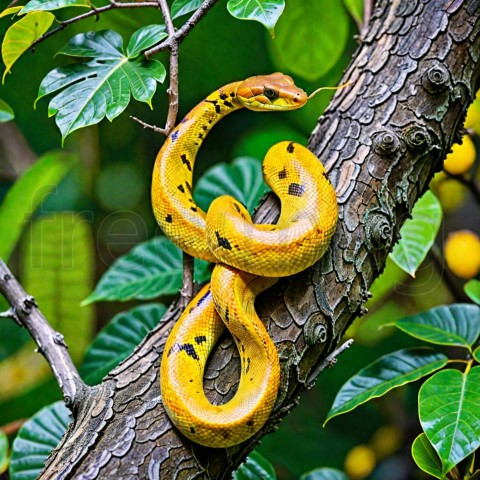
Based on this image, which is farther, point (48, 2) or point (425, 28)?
point (425, 28)

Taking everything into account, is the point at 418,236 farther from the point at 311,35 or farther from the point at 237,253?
the point at 311,35

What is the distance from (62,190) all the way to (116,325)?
3.64 ft

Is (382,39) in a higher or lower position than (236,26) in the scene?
higher

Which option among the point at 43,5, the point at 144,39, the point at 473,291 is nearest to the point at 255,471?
the point at 473,291

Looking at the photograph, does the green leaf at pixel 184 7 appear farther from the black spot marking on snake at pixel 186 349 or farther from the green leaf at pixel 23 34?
the black spot marking on snake at pixel 186 349

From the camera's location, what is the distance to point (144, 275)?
75.0 inches

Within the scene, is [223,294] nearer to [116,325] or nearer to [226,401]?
[226,401]

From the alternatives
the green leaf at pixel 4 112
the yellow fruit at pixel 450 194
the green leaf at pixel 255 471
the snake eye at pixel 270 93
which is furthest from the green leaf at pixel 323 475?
the green leaf at pixel 4 112

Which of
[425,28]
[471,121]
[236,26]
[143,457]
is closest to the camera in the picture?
[143,457]

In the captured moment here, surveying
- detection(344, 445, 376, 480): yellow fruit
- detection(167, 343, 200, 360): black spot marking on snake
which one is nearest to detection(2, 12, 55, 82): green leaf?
detection(167, 343, 200, 360): black spot marking on snake

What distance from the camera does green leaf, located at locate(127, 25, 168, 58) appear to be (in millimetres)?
1287

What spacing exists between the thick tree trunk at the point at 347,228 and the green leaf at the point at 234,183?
→ 1.35 ft

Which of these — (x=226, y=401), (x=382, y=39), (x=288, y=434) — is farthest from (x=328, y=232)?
(x=288, y=434)

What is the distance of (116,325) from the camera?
6.25ft
